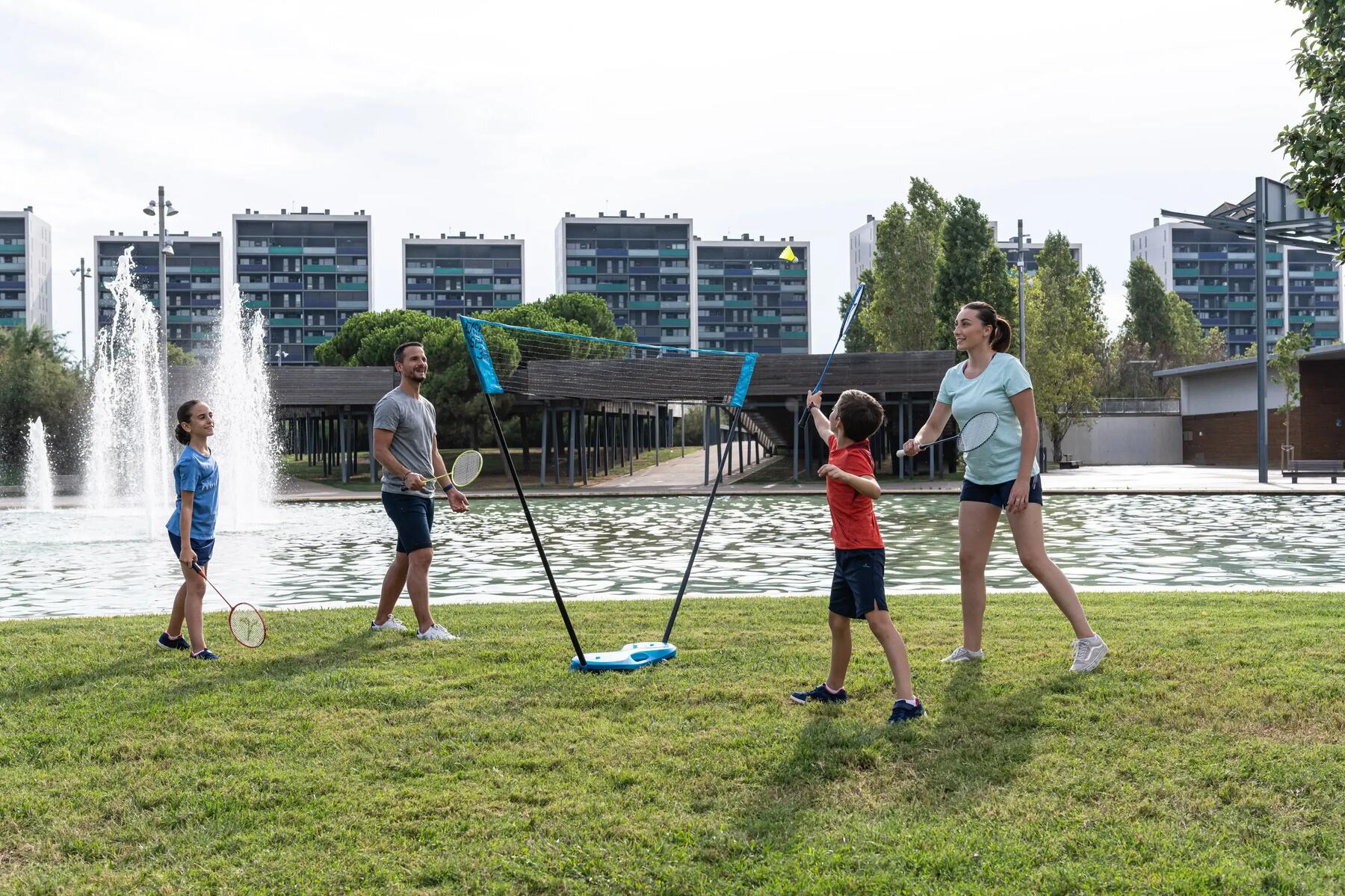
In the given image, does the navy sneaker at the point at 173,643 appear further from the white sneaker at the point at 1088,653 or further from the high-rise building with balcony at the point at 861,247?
the high-rise building with balcony at the point at 861,247

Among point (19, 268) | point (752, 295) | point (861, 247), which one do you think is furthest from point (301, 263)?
point (861, 247)

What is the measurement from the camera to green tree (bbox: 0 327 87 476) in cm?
4647

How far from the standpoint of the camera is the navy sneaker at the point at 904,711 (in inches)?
195

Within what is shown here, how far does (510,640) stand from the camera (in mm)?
7016

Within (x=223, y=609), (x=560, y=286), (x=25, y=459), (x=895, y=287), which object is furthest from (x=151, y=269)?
(x=223, y=609)

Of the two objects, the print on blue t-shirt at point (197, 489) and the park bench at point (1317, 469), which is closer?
the print on blue t-shirt at point (197, 489)

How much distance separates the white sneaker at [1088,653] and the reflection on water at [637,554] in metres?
4.65

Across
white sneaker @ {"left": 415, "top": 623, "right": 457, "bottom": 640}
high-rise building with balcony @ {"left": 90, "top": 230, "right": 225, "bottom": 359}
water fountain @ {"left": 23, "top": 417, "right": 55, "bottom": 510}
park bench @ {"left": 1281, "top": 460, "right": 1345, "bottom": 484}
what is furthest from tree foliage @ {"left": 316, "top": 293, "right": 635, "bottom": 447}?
high-rise building with balcony @ {"left": 90, "top": 230, "right": 225, "bottom": 359}

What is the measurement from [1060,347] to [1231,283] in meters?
104

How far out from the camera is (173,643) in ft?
23.2

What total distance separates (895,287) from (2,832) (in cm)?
4809

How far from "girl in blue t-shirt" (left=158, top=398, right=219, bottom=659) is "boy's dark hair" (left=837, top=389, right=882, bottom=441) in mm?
3799

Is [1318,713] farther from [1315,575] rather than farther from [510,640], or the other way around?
[1315,575]

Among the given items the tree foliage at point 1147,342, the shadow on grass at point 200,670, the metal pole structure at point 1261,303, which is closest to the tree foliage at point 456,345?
the metal pole structure at point 1261,303
